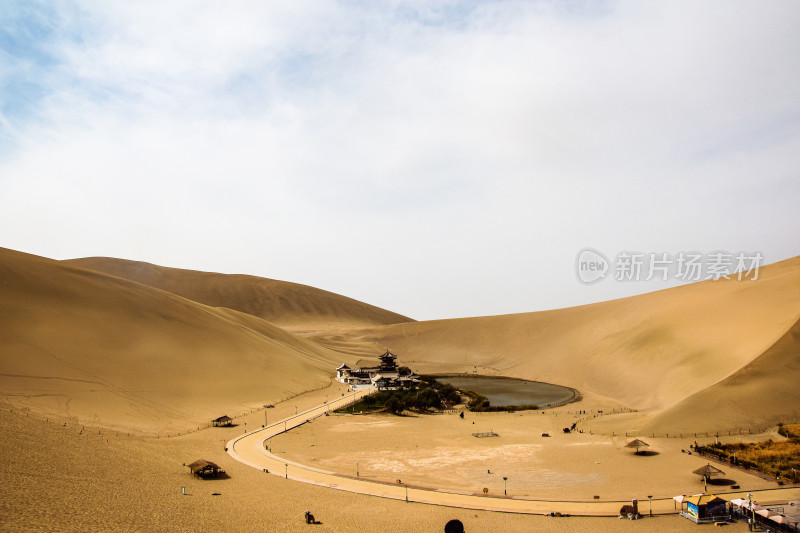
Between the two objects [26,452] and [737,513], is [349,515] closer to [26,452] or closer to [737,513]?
[26,452]

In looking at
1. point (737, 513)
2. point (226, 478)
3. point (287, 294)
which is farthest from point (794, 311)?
point (287, 294)

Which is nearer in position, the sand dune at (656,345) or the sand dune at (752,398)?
Answer: the sand dune at (752,398)

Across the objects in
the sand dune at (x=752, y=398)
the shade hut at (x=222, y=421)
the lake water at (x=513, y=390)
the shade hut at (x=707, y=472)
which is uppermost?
the sand dune at (x=752, y=398)

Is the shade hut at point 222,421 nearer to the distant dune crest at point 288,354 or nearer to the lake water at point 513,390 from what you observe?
the distant dune crest at point 288,354

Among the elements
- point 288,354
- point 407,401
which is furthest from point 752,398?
point 288,354

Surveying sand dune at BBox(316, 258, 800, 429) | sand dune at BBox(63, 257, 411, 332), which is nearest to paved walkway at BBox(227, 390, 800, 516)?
sand dune at BBox(316, 258, 800, 429)

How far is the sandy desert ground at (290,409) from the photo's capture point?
2303cm

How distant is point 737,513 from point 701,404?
1773 cm

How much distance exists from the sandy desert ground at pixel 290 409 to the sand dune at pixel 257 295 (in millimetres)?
80750

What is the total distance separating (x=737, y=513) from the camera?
23750 mm

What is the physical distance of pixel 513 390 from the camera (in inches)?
2726

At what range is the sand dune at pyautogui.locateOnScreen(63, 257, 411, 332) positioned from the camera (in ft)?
549

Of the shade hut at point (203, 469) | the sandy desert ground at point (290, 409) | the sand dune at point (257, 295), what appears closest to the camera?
the sandy desert ground at point (290, 409)

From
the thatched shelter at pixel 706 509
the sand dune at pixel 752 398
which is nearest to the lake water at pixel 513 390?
the sand dune at pixel 752 398
